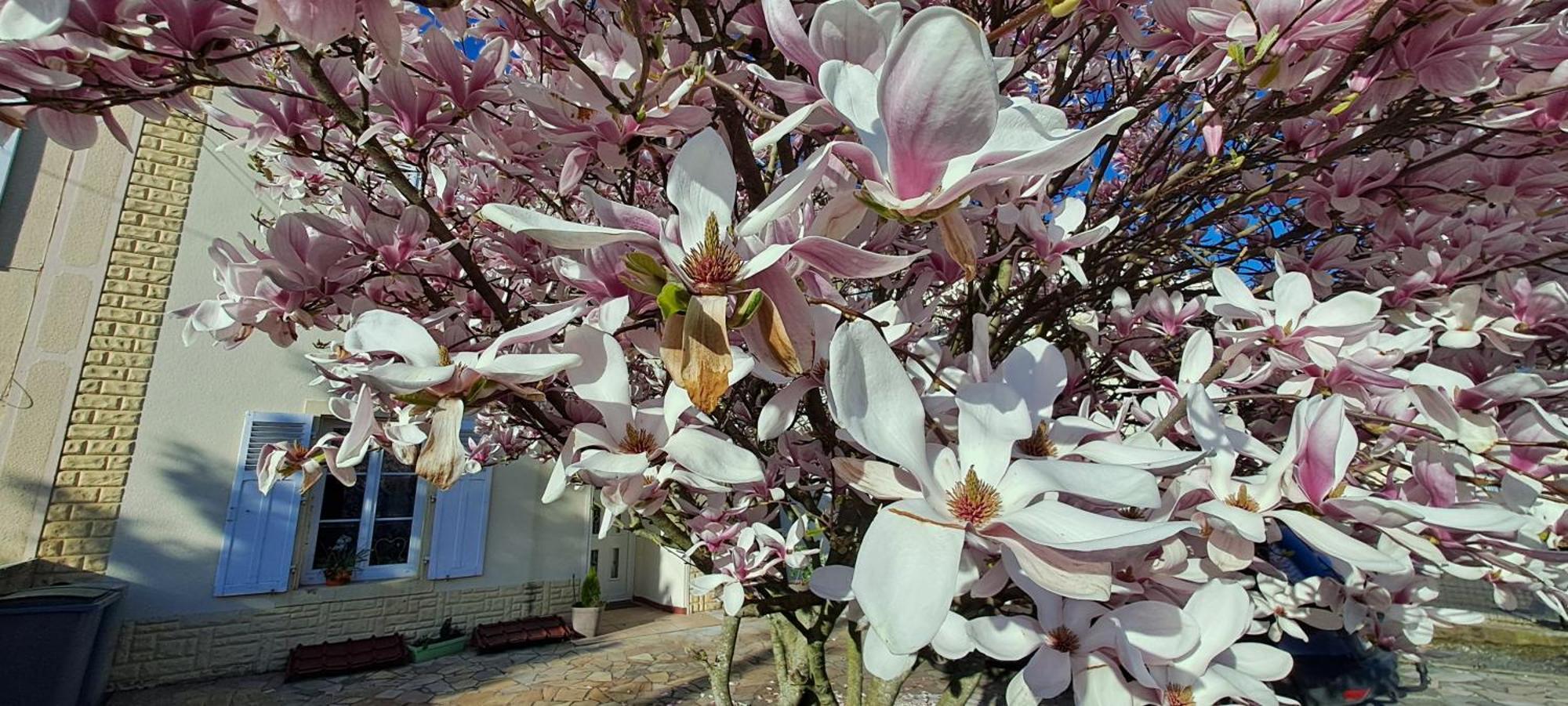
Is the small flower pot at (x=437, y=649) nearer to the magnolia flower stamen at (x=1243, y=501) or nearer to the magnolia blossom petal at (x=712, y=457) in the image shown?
the magnolia blossom petal at (x=712, y=457)

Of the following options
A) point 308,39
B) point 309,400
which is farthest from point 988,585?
point 309,400

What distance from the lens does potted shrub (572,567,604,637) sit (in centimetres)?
679

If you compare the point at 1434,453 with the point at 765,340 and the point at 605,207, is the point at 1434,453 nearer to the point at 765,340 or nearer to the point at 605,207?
the point at 765,340

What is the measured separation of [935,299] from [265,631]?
6372mm

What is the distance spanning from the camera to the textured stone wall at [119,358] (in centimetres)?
480

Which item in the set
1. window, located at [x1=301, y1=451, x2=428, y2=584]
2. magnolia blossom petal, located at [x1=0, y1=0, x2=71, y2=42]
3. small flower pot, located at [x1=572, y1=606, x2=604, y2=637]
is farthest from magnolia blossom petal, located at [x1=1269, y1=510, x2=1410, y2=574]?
small flower pot, located at [x1=572, y1=606, x2=604, y2=637]

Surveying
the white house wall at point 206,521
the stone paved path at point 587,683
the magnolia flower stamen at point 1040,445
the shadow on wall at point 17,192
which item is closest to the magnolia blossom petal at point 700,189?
the magnolia flower stamen at point 1040,445

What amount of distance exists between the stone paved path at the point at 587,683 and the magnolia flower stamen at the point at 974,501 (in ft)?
16.2

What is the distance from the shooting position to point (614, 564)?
8414mm

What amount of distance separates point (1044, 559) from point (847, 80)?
1.26 feet

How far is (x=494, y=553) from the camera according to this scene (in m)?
6.61

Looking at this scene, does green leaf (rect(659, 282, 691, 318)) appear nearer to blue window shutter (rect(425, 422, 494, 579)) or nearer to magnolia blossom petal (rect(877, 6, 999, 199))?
magnolia blossom petal (rect(877, 6, 999, 199))

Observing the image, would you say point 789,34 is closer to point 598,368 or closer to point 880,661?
point 598,368

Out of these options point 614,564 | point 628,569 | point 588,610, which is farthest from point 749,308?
point 628,569
